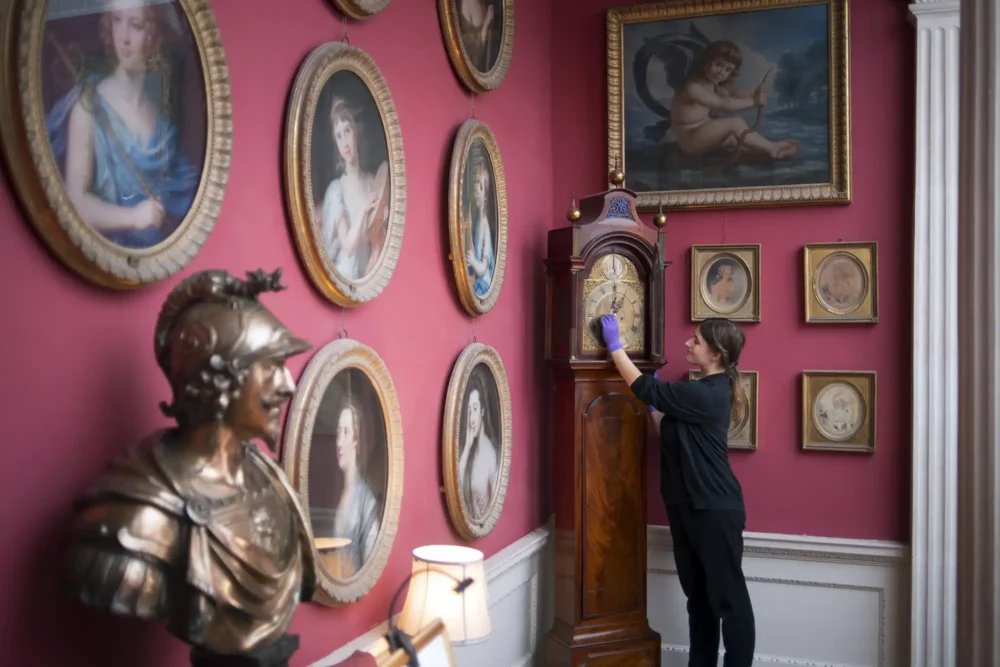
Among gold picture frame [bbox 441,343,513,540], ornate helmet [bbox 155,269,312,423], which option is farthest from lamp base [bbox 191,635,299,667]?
gold picture frame [bbox 441,343,513,540]

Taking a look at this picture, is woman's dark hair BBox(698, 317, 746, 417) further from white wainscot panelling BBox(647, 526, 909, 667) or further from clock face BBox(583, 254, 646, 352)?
white wainscot panelling BBox(647, 526, 909, 667)

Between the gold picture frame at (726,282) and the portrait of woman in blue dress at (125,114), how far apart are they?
3.63 metres

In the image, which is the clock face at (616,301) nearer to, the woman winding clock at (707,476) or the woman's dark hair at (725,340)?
the woman winding clock at (707,476)

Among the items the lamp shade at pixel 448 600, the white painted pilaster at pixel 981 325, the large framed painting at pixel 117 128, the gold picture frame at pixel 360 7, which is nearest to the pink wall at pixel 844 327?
the white painted pilaster at pixel 981 325

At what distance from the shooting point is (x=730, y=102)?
4.96 meters

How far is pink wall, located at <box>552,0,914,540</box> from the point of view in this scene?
186 inches

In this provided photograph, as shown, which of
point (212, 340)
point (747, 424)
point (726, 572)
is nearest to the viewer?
point (212, 340)

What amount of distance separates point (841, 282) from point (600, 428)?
168 cm

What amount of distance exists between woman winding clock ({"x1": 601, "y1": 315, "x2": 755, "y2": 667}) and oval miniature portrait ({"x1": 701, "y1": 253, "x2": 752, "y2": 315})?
64 cm

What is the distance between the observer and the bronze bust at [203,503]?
139 centimetres

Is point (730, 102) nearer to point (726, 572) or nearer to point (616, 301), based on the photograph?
point (616, 301)

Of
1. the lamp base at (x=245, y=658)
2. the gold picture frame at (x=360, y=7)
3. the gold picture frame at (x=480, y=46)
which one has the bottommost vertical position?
the lamp base at (x=245, y=658)

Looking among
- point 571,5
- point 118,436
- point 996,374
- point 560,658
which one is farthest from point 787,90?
point 118,436

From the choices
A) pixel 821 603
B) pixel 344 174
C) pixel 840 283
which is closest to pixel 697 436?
pixel 840 283
